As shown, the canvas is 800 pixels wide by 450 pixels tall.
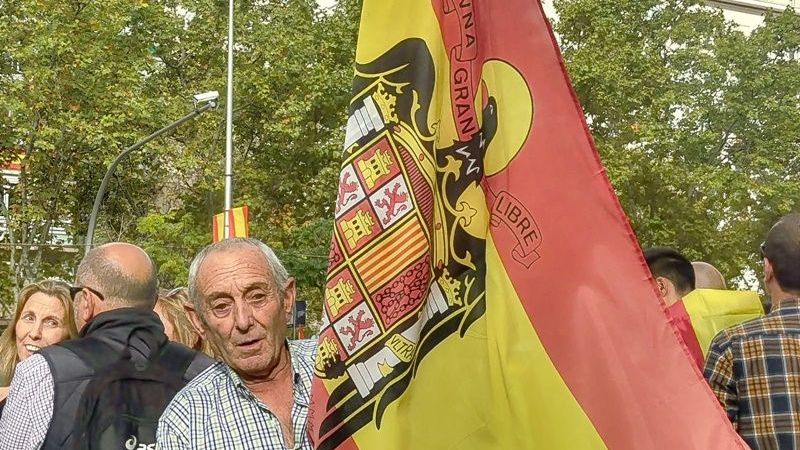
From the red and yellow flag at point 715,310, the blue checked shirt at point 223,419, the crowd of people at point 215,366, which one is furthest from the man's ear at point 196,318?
the red and yellow flag at point 715,310

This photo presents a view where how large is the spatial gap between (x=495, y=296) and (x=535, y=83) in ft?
1.46

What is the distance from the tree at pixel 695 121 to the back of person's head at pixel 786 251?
1290 inches

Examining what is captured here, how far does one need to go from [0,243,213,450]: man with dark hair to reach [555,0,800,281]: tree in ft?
108

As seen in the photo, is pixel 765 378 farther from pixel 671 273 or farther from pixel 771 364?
pixel 671 273

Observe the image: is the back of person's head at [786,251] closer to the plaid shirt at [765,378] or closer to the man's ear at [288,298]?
the plaid shirt at [765,378]

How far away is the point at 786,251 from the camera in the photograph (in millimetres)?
3723

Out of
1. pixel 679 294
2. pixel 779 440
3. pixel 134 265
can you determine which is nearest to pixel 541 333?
pixel 779 440

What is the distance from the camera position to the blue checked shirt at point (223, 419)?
2789 millimetres

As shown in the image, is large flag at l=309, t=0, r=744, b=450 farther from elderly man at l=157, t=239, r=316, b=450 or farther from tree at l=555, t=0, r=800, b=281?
tree at l=555, t=0, r=800, b=281

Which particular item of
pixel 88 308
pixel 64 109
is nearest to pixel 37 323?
pixel 88 308

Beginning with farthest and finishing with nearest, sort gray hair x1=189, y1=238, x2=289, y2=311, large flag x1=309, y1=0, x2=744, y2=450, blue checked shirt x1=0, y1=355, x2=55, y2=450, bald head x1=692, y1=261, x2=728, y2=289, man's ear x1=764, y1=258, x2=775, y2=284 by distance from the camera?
bald head x1=692, y1=261, x2=728, y2=289
man's ear x1=764, y1=258, x2=775, y2=284
blue checked shirt x1=0, y1=355, x2=55, y2=450
gray hair x1=189, y1=238, x2=289, y2=311
large flag x1=309, y1=0, x2=744, y2=450

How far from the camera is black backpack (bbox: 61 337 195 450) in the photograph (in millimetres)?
3604

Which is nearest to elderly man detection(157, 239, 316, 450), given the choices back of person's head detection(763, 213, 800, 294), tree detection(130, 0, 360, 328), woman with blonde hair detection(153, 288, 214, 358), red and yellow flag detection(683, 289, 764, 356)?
back of person's head detection(763, 213, 800, 294)

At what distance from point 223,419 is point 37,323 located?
7.40 ft
